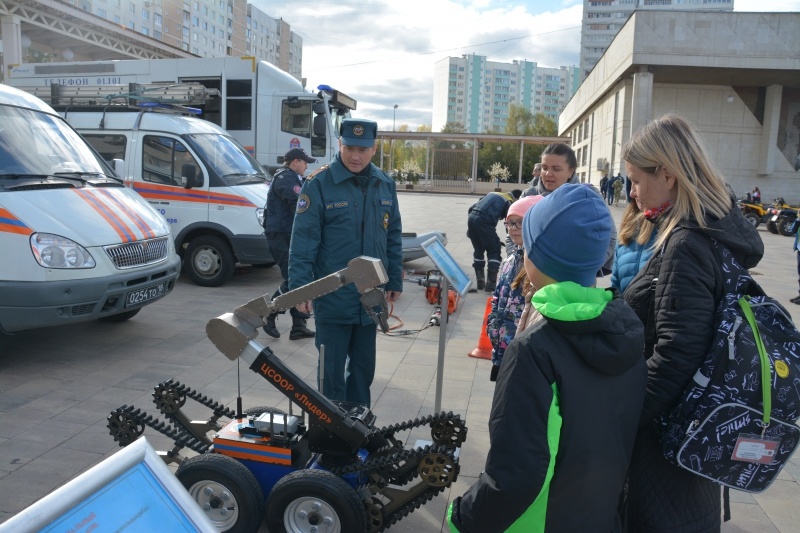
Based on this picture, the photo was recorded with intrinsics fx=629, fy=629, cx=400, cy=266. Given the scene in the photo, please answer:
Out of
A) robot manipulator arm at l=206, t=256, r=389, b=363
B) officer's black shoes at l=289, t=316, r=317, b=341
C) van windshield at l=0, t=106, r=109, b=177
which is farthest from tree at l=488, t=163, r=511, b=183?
robot manipulator arm at l=206, t=256, r=389, b=363

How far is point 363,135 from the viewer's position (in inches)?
150

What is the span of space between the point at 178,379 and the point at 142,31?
259 feet

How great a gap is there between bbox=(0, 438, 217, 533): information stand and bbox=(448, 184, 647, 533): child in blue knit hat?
0.73m

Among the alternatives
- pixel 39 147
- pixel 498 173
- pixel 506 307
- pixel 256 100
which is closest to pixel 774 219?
pixel 256 100

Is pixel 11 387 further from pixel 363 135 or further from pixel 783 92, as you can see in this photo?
pixel 783 92

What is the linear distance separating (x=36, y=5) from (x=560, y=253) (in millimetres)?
26553

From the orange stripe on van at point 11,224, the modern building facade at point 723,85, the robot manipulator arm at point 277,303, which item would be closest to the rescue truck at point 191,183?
the orange stripe on van at point 11,224

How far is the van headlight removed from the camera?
5.38 meters

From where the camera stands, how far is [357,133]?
3797mm

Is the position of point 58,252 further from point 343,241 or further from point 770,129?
point 770,129

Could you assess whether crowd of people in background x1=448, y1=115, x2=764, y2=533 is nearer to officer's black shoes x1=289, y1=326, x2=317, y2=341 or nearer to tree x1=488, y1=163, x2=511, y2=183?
officer's black shoes x1=289, y1=326, x2=317, y2=341

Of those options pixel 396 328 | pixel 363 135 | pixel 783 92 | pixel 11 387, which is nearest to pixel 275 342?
pixel 396 328

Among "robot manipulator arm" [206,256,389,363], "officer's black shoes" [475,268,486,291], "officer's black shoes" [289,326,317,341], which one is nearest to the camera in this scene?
"robot manipulator arm" [206,256,389,363]

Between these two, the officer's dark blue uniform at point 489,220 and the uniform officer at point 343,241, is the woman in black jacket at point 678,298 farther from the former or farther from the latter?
the officer's dark blue uniform at point 489,220
